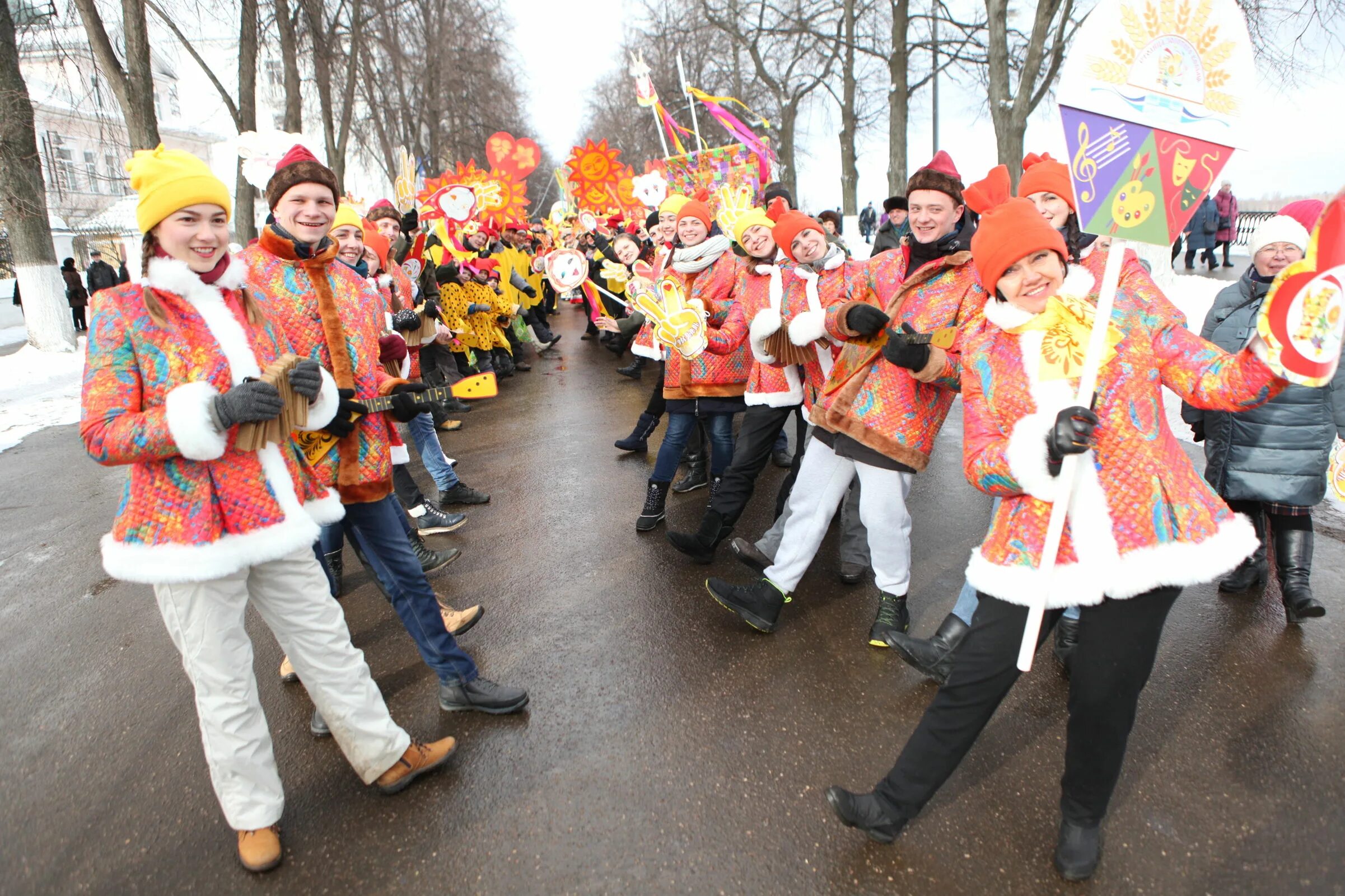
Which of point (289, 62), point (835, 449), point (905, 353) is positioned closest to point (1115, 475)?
point (905, 353)

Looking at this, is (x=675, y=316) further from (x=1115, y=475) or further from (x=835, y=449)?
(x=1115, y=475)

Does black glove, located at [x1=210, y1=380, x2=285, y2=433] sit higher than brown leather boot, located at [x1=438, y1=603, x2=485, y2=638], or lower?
higher

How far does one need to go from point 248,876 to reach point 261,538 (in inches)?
38.6

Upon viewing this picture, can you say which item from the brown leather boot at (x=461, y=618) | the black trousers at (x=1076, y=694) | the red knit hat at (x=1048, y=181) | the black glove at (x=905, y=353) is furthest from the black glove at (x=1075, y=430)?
the brown leather boot at (x=461, y=618)

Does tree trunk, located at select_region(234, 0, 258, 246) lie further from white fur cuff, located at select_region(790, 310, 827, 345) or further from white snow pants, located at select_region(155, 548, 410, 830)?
white snow pants, located at select_region(155, 548, 410, 830)

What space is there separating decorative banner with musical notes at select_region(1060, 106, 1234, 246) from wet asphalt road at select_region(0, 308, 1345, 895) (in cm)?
167

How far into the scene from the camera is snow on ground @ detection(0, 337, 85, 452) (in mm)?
8328

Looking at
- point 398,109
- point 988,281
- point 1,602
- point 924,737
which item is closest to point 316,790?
point 924,737

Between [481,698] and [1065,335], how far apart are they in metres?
2.29

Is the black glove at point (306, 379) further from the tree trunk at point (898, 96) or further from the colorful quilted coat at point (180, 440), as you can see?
the tree trunk at point (898, 96)

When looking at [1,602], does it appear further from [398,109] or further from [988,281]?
[398,109]

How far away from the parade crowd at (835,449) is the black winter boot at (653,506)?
1.49 feet

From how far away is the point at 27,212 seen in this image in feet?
38.5

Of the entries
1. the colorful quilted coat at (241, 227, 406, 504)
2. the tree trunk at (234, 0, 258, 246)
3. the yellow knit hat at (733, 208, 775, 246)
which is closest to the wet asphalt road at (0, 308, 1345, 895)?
the colorful quilted coat at (241, 227, 406, 504)
